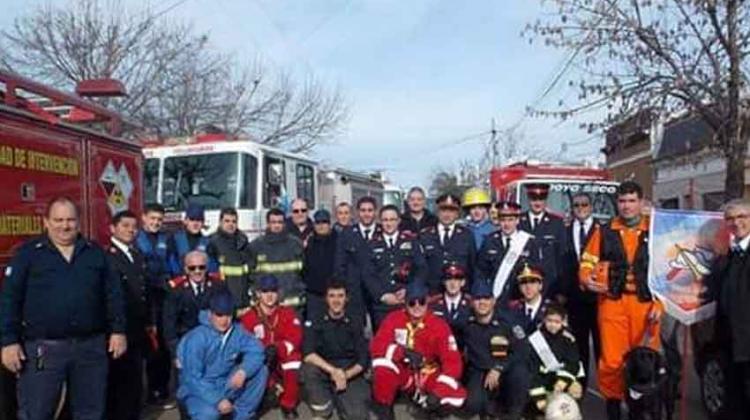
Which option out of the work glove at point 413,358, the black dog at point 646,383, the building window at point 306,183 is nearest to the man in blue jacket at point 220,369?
the work glove at point 413,358

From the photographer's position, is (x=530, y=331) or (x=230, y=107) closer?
(x=530, y=331)

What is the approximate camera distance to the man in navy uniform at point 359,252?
8445 mm

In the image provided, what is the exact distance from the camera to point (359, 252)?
8.52 meters

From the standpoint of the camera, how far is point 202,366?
269 inches

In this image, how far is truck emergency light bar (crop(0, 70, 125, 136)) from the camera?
652 cm

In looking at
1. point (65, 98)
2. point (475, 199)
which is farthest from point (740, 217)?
point (65, 98)

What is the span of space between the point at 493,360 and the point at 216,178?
6.78m

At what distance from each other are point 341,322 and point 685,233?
9.20 ft

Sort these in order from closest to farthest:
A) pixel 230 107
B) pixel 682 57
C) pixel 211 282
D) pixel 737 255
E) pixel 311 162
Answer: pixel 737 255, pixel 211 282, pixel 682 57, pixel 311 162, pixel 230 107

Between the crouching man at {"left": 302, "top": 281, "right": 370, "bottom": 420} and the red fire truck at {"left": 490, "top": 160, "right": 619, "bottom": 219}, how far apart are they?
690 centimetres

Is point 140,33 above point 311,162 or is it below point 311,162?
above

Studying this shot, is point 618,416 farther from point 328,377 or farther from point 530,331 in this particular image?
point 328,377

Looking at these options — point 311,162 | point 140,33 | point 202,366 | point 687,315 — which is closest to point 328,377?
point 202,366

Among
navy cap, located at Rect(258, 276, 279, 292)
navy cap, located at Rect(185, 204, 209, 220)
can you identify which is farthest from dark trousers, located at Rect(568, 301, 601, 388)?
navy cap, located at Rect(185, 204, 209, 220)
